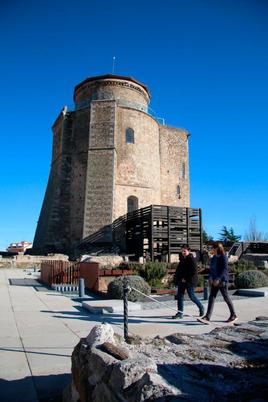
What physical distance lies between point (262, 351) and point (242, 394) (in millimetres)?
1383

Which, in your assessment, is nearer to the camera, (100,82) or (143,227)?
(143,227)

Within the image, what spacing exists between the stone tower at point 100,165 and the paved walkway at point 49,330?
68.9 ft

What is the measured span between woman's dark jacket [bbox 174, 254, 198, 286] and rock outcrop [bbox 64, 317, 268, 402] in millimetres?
4625

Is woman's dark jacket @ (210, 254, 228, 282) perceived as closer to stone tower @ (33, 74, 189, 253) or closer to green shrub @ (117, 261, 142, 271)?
green shrub @ (117, 261, 142, 271)

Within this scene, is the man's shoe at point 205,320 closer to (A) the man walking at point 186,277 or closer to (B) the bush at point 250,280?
(A) the man walking at point 186,277

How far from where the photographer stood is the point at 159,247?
29.2m

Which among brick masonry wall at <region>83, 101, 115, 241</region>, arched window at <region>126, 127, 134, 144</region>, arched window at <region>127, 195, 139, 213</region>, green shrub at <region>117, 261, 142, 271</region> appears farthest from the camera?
arched window at <region>126, 127, 134, 144</region>

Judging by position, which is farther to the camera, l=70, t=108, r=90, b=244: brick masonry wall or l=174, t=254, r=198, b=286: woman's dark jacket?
l=70, t=108, r=90, b=244: brick masonry wall

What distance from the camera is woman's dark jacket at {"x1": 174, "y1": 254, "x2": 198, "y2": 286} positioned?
29.6 feet

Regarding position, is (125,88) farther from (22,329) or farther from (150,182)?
(22,329)

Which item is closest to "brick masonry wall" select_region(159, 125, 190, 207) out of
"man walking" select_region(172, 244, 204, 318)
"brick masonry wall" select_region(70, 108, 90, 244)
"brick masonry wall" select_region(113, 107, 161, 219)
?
"brick masonry wall" select_region(113, 107, 161, 219)

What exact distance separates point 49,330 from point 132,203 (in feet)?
94.0

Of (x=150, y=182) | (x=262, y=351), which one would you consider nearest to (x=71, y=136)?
(x=150, y=182)

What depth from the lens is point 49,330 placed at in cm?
734
